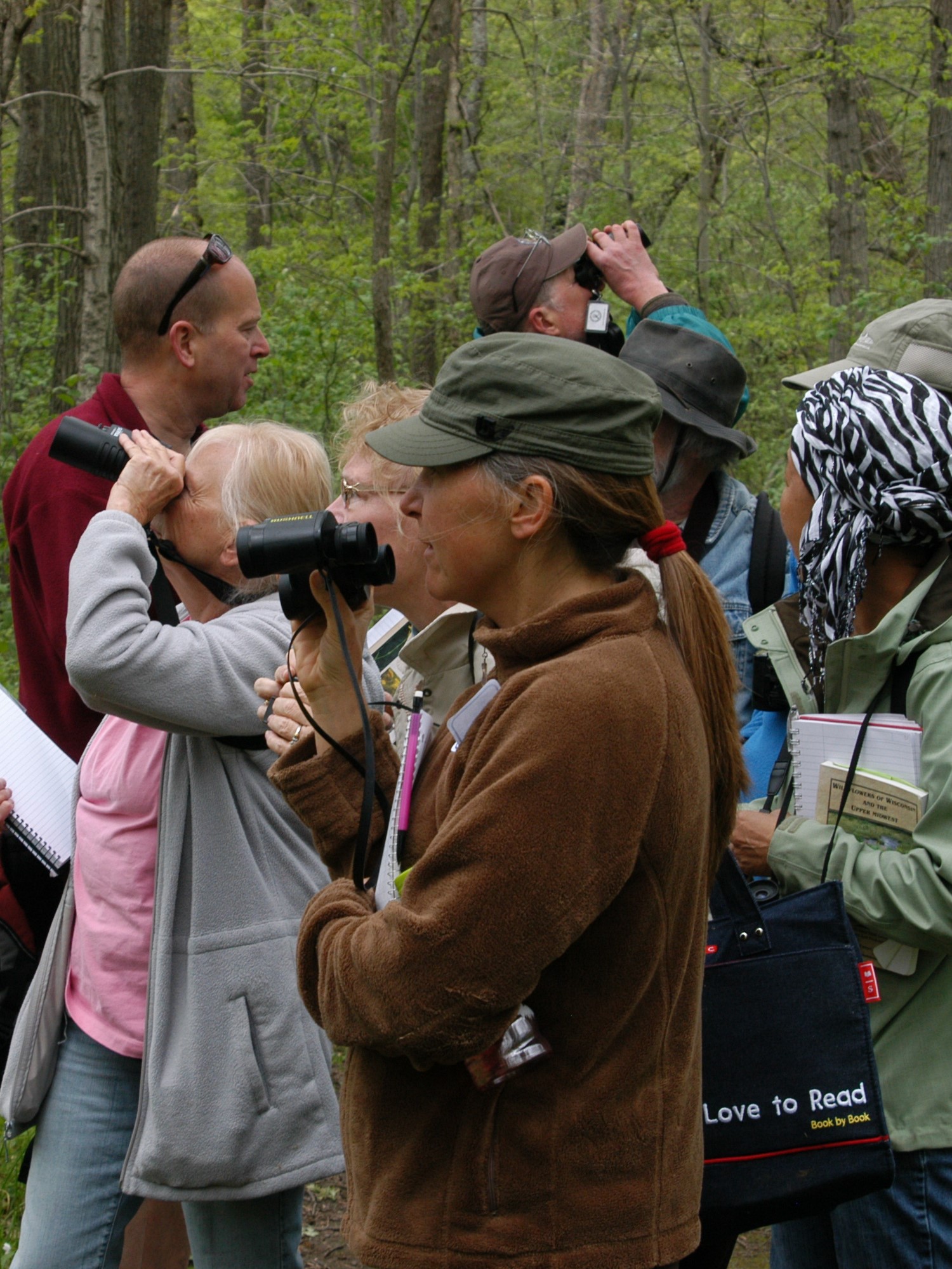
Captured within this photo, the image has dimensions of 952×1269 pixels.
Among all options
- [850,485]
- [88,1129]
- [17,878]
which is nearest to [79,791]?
[17,878]

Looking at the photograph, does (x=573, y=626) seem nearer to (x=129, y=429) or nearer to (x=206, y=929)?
(x=206, y=929)

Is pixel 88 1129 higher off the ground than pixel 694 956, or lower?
lower

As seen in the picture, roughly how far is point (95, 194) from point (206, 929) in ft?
15.4

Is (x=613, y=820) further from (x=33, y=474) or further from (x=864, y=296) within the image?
(x=864, y=296)

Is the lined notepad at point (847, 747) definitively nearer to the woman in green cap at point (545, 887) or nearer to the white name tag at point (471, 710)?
the woman in green cap at point (545, 887)

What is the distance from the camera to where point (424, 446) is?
1643 mm

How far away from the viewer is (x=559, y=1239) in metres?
1.48

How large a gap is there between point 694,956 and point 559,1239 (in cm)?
38

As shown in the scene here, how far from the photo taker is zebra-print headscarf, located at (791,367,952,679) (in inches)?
80.4

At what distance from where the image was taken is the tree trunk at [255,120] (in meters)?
10.0

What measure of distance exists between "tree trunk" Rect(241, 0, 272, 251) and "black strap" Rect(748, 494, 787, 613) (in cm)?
672

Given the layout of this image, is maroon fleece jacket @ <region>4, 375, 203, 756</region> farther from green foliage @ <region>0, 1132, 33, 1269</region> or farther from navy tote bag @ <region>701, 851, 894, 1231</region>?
navy tote bag @ <region>701, 851, 894, 1231</region>

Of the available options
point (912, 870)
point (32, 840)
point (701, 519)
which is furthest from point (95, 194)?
point (912, 870)

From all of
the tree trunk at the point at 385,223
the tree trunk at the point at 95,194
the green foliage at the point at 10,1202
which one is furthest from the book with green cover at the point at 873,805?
the tree trunk at the point at 385,223
